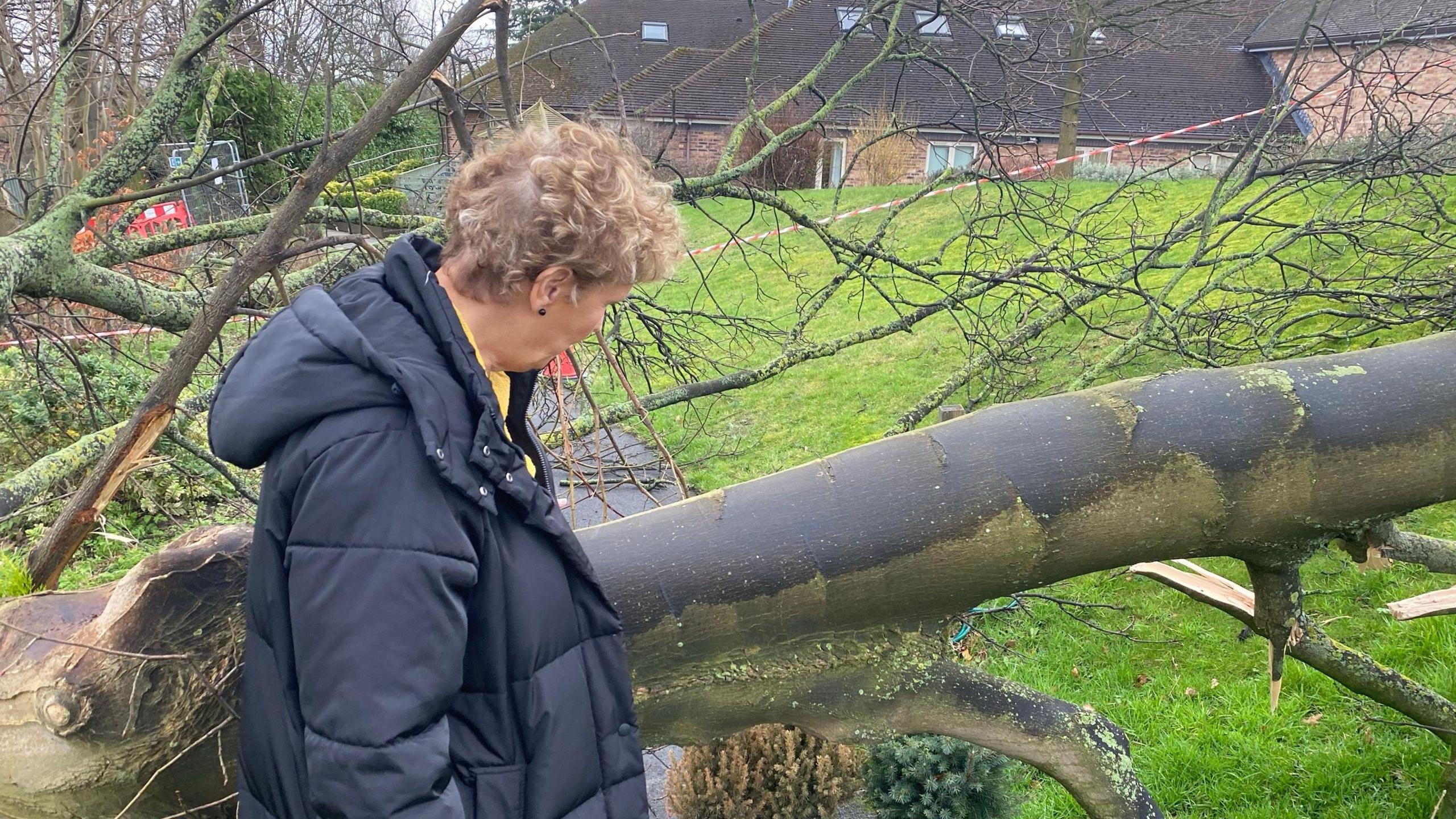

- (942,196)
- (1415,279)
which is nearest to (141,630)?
(1415,279)

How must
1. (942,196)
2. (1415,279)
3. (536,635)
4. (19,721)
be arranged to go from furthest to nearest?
(942,196)
(1415,279)
(19,721)
(536,635)

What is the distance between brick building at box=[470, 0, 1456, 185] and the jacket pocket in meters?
1.98

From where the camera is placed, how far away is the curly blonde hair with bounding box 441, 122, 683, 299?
1270 mm

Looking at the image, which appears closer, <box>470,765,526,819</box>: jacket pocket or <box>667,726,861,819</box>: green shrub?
<box>470,765,526,819</box>: jacket pocket

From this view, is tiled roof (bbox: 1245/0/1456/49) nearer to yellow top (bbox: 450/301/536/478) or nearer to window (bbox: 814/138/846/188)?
yellow top (bbox: 450/301/536/478)

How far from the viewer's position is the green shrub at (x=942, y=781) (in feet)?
9.98

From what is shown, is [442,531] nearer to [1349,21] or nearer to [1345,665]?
[1345,665]

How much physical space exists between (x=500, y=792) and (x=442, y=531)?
40cm

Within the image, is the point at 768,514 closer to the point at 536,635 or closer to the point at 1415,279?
the point at 536,635

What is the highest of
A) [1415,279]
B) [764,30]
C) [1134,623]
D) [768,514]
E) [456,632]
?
[764,30]

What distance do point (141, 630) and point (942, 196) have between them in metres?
15.2

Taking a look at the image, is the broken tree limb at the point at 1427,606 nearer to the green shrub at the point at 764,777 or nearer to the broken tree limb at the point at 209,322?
the green shrub at the point at 764,777

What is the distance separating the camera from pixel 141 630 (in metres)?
1.60

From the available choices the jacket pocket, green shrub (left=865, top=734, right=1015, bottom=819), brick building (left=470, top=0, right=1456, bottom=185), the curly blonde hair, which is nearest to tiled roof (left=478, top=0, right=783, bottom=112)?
brick building (left=470, top=0, right=1456, bottom=185)
